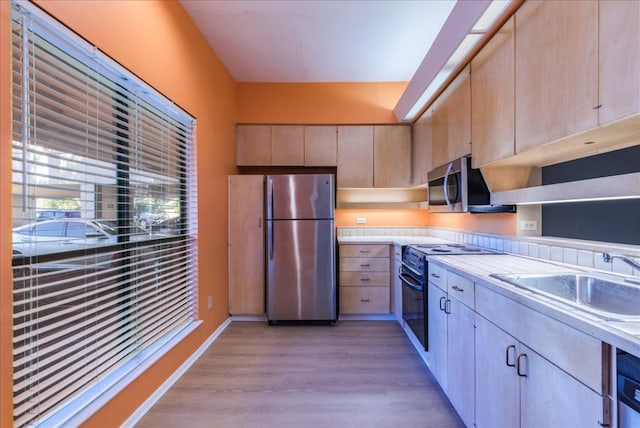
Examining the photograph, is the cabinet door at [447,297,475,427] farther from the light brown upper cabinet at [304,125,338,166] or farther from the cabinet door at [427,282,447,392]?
the light brown upper cabinet at [304,125,338,166]

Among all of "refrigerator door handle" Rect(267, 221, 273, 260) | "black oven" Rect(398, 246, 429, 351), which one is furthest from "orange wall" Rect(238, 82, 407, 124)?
"black oven" Rect(398, 246, 429, 351)

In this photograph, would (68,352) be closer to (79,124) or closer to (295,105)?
(79,124)

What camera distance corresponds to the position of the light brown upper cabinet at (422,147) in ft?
9.53

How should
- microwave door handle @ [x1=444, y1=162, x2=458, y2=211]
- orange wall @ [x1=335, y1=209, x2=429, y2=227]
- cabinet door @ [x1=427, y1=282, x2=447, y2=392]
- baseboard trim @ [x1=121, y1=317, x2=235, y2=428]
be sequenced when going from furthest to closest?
orange wall @ [x1=335, y1=209, x2=429, y2=227] → microwave door handle @ [x1=444, y1=162, x2=458, y2=211] → cabinet door @ [x1=427, y1=282, x2=447, y2=392] → baseboard trim @ [x1=121, y1=317, x2=235, y2=428]

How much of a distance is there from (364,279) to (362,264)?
0.17 meters

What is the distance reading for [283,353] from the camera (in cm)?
245

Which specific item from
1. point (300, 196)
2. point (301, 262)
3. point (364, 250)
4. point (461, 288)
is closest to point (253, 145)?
point (300, 196)

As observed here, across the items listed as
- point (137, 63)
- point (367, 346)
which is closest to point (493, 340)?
point (367, 346)

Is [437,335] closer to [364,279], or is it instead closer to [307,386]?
[307,386]

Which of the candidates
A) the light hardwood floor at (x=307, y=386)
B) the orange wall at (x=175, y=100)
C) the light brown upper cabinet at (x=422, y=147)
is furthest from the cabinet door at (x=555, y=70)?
the orange wall at (x=175, y=100)

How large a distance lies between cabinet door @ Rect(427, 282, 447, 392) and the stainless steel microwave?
0.66 m

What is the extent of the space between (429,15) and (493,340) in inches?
94.5

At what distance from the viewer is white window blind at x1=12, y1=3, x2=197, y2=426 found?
1.07 metres

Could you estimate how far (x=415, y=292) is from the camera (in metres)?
2.30
